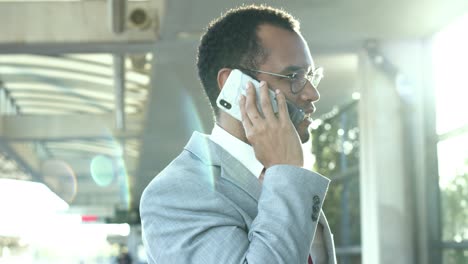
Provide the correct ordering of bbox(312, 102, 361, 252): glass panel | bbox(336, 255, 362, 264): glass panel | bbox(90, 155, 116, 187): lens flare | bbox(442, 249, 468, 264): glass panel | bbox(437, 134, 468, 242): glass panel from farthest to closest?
bbox(90, 155, 116, 187): lens flare, bbox(312, 102, 361, 252): glass panel, bbox(336, 255, 362, 264): glass panel, bbox(442, 249, 468, 264): glass panel, bbox(437, 134, 468, 242): glass panel

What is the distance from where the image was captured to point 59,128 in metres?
20.6

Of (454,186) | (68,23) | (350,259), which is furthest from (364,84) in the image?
(350,259)

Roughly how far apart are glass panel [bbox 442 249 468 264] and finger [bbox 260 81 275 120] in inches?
268

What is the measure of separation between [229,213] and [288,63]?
1.33ft

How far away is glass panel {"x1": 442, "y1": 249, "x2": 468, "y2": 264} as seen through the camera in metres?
8.30

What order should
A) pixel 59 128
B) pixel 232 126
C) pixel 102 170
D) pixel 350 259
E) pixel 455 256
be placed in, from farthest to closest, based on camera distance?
pixel 102 170 → pixel 59 128 → pixel 350 259 → pixel 455 256 → pixel 232 126

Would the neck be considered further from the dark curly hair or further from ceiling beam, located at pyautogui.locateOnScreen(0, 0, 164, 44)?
ceiling beam, located at pyautogui.locateOnScreen(0, 0, 164, 44)

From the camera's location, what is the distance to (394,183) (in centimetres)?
891

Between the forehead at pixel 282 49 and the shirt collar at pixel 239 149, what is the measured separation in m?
0.18

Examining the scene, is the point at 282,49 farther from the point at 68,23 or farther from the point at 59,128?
the point at 59,128

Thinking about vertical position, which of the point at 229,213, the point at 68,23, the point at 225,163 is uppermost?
the point at 68,23

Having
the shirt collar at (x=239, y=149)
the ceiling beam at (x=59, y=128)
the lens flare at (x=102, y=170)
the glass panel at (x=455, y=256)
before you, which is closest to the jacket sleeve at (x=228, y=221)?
the shirt collar at (x=239, y=149)

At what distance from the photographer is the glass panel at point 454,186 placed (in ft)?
26.9

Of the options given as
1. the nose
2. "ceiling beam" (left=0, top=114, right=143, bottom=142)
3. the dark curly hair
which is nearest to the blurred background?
the dark curly hair
